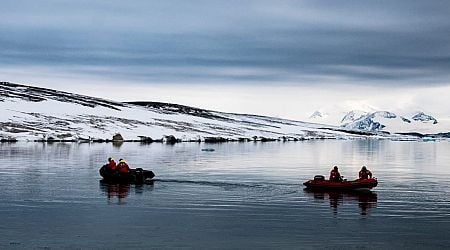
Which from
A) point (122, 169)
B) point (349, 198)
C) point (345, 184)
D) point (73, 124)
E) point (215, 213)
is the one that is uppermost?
point (73, 124)

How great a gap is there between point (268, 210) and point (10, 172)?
2917 centimetres

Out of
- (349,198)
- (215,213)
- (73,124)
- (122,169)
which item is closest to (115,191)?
(122,169)

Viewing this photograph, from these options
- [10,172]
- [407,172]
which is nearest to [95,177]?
[10,172]

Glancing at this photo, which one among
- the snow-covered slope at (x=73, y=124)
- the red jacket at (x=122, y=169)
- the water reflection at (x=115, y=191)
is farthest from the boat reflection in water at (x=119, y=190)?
the snow-covered slope at (x=73, y=124)

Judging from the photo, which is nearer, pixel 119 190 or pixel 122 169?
pixel 119 190

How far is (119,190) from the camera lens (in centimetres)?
4419

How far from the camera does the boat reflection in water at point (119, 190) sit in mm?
39141

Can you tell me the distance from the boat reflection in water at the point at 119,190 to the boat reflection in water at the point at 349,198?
11.6 metres

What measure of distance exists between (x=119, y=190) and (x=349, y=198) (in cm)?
1528

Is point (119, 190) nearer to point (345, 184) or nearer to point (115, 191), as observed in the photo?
point (115, 191)

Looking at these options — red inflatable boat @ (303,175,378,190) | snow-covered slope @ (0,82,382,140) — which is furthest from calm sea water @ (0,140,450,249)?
Answer: snow-covered slope @ (0,82,382,140)

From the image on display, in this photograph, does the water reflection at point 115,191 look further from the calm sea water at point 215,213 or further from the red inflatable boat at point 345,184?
the red inflatable boat at point 345,184

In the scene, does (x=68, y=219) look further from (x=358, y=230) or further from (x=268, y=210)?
(x=358, y=230)

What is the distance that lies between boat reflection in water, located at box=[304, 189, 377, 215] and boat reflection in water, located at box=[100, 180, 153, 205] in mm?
11579
